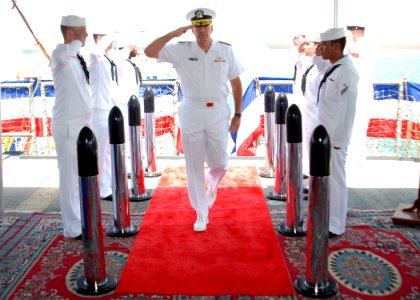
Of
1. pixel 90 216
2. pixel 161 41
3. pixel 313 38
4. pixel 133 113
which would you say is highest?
pixel 313 38

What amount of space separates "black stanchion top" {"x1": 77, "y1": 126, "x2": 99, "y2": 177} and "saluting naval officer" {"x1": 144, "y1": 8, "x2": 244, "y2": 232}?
1.17 meters

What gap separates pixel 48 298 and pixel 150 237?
123cm

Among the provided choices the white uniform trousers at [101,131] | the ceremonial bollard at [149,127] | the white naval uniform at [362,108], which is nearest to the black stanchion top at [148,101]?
the ceremonial bollard at [149,127]

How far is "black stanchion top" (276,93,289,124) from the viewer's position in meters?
5.56

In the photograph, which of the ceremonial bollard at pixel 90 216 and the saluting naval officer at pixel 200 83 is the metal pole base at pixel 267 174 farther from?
the ceremonial bollard at pixel 90 216

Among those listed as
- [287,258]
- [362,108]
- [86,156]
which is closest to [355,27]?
[362,108]

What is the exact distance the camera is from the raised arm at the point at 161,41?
13.4 ft

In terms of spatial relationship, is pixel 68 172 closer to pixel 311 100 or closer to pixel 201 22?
pixel 201 22

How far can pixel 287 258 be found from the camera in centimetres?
380

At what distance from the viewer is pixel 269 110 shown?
6.42 meters

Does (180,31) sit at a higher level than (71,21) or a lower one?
lower

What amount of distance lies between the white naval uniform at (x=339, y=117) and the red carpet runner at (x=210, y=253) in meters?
0.62

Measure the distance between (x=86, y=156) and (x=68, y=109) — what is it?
3.61ft

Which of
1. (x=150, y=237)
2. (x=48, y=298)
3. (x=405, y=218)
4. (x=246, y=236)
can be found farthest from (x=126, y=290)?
(x=405, y=218)
